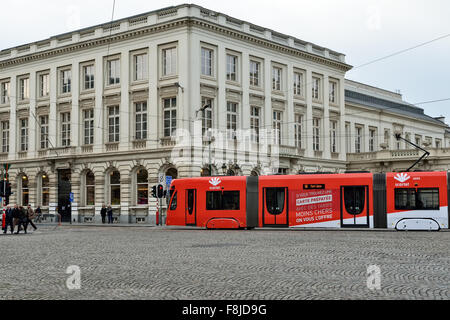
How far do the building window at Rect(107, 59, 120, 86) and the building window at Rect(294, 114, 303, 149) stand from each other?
15.6m

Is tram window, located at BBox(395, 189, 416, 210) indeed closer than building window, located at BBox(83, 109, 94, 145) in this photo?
Yes

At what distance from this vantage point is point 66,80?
2020 inches

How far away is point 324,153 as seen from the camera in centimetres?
5559

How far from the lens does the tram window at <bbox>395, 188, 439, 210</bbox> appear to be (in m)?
29.5

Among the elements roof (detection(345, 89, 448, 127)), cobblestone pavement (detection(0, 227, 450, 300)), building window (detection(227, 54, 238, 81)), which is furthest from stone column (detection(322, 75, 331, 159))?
cobblestone pavement (detection(0, 227, 450, 300))

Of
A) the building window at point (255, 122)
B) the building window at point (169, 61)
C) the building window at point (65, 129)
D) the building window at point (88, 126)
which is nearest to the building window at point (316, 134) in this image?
the building window at point (255, 122)

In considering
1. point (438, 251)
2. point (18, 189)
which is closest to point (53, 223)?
point (18, 189)

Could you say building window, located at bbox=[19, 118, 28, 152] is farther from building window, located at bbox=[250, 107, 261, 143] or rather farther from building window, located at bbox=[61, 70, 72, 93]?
building window, located at bbox=[250, 107, 261, 143]

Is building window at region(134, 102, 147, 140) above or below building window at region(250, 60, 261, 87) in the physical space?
below

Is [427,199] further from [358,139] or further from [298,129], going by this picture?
[358,139]

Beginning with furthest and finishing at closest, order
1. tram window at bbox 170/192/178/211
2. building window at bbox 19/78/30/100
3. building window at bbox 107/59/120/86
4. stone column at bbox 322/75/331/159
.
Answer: stone column at bbox 322/75/331/159 < building window at bbox 19/78/30/100 < building window at bbox 107/59/120/86 < tram window at bbox 170/192/178/211

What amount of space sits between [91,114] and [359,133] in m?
28.6

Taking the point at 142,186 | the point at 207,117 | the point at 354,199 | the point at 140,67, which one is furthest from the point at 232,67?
the point at 354,199
